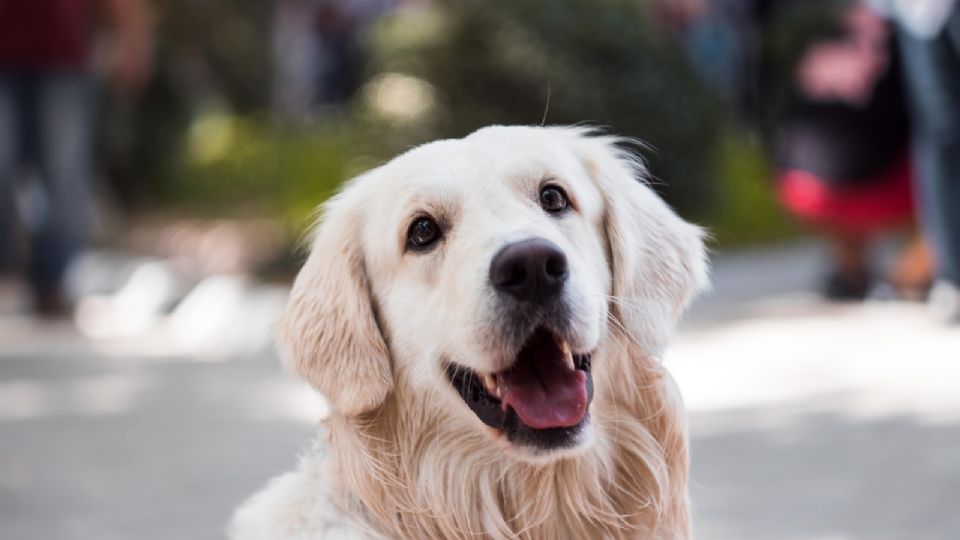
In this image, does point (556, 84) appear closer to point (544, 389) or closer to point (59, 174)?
point (59, 174)

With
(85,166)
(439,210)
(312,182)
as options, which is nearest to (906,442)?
(439,210)

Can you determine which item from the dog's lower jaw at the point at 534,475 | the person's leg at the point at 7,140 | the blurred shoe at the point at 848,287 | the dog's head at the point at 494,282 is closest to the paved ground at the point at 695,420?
the blurred shoe at the point at 848,287

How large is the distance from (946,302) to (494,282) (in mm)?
5634

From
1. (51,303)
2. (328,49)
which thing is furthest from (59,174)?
(328,49)

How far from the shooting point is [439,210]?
11.5ft

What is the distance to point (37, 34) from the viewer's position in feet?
30.9

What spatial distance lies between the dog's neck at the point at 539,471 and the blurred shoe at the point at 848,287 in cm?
608

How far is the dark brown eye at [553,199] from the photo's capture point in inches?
141

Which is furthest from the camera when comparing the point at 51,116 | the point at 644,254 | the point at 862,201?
the point at 51,116

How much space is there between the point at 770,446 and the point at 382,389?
3.21 m

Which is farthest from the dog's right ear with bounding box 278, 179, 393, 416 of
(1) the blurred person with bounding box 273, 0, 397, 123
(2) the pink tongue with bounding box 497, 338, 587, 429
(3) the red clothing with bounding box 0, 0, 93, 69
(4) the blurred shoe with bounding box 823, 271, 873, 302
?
(1) the blurred person with bounding box 273, 0, 397, 123

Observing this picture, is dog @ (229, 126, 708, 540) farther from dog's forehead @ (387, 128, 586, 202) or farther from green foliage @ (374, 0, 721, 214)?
green foliage @ (374, 0, 721, 214)

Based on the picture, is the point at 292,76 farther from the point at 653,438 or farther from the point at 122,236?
the point at 653,438

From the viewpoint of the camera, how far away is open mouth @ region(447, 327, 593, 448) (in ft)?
10.6
